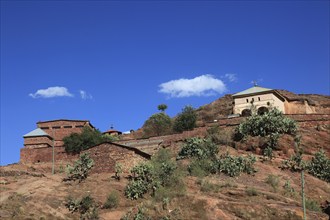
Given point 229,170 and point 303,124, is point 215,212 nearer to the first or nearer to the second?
point 229,170

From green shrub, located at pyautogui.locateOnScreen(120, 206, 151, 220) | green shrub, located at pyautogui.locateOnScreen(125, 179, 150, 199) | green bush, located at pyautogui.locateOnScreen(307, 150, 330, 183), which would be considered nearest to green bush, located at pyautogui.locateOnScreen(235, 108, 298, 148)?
green bush, located at pyautogui.locateOnScreen(307, 150, 330, 183)

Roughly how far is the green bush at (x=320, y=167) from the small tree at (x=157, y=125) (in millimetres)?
26277

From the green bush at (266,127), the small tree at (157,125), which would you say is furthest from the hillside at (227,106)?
the green bush at (266,127)

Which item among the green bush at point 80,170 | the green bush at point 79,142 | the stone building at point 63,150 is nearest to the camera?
the green bush at point 80,170

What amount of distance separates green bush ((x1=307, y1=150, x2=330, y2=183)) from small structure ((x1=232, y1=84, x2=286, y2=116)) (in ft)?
59.9

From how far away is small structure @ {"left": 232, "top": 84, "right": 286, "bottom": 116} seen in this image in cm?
5084

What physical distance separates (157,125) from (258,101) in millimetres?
15790

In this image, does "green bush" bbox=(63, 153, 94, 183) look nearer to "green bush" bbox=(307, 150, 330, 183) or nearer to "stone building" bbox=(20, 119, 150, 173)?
"stone building" bbox=(20, 119, 150, 173)

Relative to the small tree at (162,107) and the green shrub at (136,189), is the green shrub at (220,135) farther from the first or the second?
the small tree at (162,107)

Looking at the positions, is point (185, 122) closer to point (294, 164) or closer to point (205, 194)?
point (294, 164)

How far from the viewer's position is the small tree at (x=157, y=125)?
58650 millimetres

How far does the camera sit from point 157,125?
61094mm

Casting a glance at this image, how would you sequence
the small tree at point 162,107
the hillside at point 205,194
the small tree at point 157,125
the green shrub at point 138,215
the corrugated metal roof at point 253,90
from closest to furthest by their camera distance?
the green shrub at point 138,215 → the hillside at point 205,194 → the corrugated metal roof at point 253,90 → the small tree at point 157,125 → the small tree at point 162,107

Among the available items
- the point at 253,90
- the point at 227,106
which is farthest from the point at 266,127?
the point at 227,106
